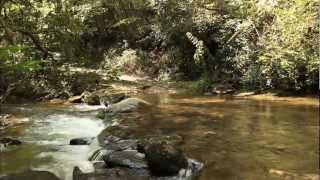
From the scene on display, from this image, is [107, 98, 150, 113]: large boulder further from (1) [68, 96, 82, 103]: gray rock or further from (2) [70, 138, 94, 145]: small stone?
(2) [70, 138, 94, 145]: small stone

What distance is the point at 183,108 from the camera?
543 inches

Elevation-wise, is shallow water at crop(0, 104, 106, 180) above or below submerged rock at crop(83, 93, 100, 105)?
below

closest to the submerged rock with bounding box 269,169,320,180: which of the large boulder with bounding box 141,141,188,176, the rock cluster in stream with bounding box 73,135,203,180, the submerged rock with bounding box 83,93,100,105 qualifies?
the rock cluster in stream with bounding box 73,135,203,180

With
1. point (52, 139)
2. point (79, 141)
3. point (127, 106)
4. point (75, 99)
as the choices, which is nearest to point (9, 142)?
point (52, 139)

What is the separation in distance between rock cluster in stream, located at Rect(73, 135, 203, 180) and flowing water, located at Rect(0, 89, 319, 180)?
1.17 feet

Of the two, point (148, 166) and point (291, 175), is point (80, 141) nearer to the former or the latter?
point (148, 166)

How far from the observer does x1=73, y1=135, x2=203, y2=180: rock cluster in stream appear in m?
7.43

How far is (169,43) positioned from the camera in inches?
880

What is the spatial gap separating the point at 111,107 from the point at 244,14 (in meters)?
6.89

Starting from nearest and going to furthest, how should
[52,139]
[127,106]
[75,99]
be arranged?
[52,139]
[127,106]
[75,99]

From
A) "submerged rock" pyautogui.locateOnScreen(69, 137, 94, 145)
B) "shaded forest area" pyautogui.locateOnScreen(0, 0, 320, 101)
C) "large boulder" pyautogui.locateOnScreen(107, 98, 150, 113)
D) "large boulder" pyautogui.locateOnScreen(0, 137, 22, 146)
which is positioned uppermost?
"shaded forest area" pyautogui.locateOnScreen(0, 0, 320, 101)

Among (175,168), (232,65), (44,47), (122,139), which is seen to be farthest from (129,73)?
(175,168)

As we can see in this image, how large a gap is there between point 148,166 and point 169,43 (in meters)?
15.0

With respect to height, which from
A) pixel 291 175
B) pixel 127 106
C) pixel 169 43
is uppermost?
pixel 169 43
